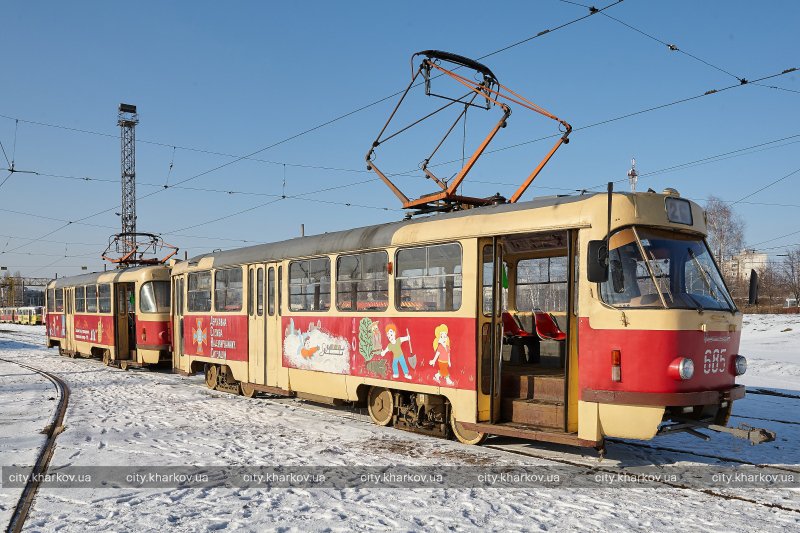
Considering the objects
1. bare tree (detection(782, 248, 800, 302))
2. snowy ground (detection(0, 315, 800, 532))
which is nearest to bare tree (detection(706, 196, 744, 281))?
bare tree (detection(782, 248, 800, 302))

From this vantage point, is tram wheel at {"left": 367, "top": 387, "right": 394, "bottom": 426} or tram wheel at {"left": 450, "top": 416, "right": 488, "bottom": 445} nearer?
tram wheel at {"left": 450, "top": 416, "right": 488, "bottom": 445}

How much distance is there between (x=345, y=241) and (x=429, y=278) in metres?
2.04

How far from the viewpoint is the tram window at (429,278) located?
336 inches

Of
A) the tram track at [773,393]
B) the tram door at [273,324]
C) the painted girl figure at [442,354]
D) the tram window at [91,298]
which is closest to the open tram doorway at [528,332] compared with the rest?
the painted girl figure at [442,354]

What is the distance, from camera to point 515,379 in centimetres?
823

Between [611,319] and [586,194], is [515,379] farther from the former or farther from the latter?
[586,194]

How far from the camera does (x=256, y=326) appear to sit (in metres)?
12.7

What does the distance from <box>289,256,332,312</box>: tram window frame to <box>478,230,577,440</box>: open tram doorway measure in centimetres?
281

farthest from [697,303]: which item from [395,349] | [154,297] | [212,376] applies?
[154,297]

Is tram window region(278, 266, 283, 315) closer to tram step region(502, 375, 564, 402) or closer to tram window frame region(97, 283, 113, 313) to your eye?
tram step region(502, 375, 564, 402)

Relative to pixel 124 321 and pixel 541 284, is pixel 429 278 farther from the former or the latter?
pixel 124 321

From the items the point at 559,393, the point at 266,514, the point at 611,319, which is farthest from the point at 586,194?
the point at 266,514

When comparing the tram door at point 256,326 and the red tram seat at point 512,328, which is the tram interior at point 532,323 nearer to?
the red tram seat at point 512,328

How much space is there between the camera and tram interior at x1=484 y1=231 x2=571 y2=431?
Result: 314 inches
